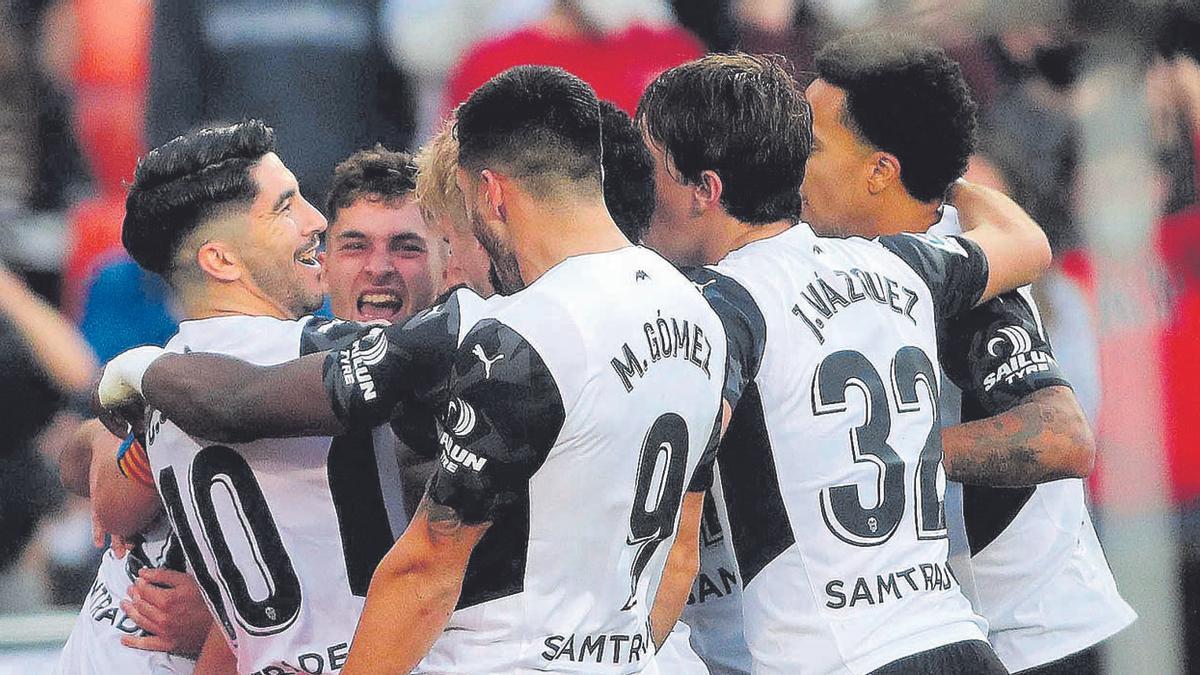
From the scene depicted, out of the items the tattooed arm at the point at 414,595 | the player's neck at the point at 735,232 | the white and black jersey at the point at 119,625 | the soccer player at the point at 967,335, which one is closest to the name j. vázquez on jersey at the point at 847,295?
the player's neck at the point at 735,232

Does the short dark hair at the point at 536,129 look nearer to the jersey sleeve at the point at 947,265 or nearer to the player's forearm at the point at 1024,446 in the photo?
the jersey sleeve at the point at 947,265

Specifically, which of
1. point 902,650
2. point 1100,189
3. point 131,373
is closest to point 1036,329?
point 1100,189

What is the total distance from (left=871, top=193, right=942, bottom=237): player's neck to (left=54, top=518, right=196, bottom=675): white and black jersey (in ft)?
5.83

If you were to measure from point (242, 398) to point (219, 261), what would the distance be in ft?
1.59

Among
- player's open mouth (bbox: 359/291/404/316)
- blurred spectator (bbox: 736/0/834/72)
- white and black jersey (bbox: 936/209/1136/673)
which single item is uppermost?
blurred spectator (bbox: 736/0/834/72)

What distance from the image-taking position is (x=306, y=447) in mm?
3240

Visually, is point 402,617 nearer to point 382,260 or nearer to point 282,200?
point 282,200

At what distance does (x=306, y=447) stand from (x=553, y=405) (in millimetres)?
639

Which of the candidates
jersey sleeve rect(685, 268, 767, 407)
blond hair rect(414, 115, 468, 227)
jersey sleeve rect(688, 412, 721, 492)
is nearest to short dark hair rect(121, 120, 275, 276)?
blond hair rect(414, 115, 468, 227)

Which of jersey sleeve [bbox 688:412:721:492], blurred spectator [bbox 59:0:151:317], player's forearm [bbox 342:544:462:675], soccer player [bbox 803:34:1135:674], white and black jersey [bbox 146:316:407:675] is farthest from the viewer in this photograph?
blurred spectator [bbox 59:0:151:317]

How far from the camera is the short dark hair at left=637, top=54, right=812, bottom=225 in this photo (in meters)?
3.36

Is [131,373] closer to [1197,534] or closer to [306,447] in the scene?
[306,447]

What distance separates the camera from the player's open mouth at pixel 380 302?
4.20 m

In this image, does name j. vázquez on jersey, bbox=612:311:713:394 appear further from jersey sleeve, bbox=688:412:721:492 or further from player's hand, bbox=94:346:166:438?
player's hand, bbox=94:346:166:438
